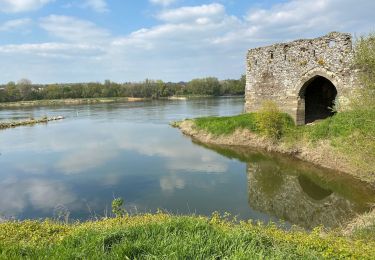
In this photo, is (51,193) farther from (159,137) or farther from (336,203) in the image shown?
(159,137)

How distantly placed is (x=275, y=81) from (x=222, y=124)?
3777 mm

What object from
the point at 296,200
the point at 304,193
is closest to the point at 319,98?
the point at 304,193

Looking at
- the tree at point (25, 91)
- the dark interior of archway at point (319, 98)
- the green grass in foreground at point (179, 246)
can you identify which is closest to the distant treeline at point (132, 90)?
the tree at point (25, 91)

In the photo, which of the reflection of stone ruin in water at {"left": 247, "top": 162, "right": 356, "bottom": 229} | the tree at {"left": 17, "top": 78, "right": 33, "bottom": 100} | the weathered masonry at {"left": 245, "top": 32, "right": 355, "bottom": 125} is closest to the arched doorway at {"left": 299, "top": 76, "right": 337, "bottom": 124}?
the weathered masonry at {"left": 245, "top": 32, "right": 355, "bottom": 125}

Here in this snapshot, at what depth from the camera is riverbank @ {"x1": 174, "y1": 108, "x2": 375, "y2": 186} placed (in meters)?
10.4

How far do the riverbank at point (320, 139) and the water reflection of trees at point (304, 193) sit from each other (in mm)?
540

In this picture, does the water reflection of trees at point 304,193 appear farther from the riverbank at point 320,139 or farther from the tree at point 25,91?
the tree at point 25,91

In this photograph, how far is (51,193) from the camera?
11.8 metres

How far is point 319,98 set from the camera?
20734 mm

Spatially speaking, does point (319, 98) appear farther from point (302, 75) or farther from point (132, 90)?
point (132, 90)

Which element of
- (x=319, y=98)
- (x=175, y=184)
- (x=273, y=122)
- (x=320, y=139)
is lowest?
(x=175, y=184)

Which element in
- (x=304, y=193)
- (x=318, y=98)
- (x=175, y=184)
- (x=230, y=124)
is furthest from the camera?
(x=318, y=98)

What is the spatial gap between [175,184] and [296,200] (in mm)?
4044

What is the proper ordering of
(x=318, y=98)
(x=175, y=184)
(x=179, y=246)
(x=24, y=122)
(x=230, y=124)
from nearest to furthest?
(x=179, y=246), (x=175, y=184), (x=230, y=124), (x=318, y=98), (x=24, y=122)
